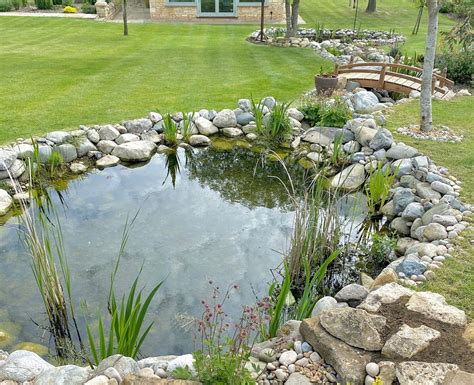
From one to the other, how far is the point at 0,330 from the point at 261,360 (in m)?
2.24

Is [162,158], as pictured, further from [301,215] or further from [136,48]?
[136,48]

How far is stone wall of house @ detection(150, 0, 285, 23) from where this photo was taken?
1953 centimetres

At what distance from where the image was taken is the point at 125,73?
1102cm

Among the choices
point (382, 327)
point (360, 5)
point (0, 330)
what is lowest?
point (0, 330)

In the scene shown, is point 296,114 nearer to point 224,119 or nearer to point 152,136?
point 224,119

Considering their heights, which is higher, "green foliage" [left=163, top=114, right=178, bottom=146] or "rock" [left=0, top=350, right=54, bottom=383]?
"green foliage" [left=163, top=114, right=178, bottom=146]

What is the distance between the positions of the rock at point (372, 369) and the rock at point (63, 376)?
1.69 metres

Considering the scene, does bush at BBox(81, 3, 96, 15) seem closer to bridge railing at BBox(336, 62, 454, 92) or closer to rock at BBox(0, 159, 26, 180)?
bridge railing at BBox(336, 62, 454, 92)

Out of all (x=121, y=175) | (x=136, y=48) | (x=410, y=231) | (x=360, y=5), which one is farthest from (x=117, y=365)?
(x=360, y=5)

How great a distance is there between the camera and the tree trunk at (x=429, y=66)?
6902 mm

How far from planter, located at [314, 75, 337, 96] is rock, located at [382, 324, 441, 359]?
7.11m

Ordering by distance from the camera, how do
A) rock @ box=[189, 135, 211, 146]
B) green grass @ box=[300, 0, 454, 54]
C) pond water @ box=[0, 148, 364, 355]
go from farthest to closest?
green grass @ box=[300, 0, 454, 54], rock @ box=[189, 135, 211, 146], pond water @ box=[0, 148, 364, 355]

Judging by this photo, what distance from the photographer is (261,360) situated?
129 inches

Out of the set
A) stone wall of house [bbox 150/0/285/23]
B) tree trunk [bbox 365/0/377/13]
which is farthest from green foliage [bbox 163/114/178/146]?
tree trunk [bbox 365/0/377/13]
